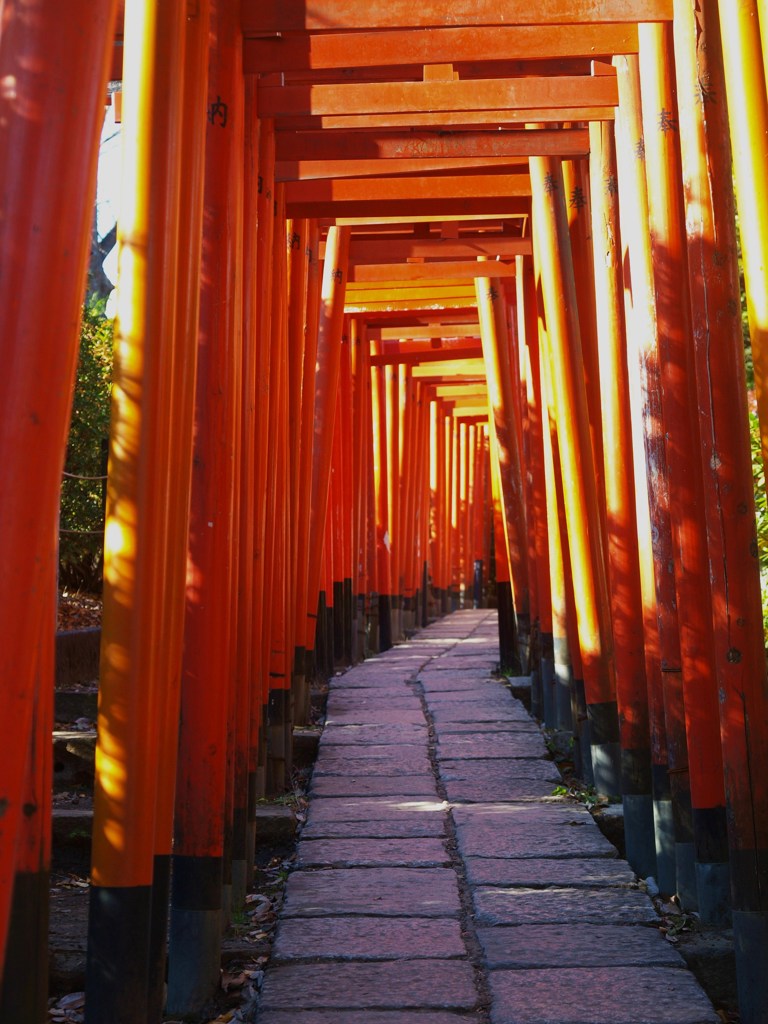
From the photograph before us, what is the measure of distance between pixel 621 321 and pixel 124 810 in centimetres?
341

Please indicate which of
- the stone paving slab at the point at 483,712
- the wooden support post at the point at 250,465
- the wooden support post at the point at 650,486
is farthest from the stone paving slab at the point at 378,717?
the wooden support post at the point at 650,486

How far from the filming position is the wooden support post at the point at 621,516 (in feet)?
16.6

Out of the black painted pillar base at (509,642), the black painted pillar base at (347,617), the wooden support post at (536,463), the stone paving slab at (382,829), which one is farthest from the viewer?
the black painted pillar base at (347,617)

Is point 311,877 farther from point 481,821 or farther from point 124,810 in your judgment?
point 124,810

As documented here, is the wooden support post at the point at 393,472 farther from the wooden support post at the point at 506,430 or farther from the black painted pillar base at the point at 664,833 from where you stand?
the black painted pillar base at the point at 664,833

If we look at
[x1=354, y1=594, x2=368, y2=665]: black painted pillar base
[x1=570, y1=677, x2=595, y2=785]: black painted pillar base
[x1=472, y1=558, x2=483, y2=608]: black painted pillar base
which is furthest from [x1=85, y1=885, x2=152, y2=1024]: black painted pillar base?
[x1=472, y1=558, x2=483, y2=608]: black painted pillar base

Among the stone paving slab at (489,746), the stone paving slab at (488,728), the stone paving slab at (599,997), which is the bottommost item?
the stone paving slab at (599,997)

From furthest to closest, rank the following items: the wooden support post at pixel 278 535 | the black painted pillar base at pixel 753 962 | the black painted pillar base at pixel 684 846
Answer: the wooden support post at pixel 278 535 < the black painted pillar base at pixel 684 846 < the black painted pillar base at pixel 753 962

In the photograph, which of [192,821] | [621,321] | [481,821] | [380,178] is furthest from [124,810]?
[380,178]

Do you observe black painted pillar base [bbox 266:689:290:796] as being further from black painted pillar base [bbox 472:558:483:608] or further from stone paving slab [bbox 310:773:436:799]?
black painted pillar base [bbox 472:558:483:608]

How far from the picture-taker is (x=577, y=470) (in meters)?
6.08

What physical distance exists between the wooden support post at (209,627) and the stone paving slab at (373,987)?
25 centimetres

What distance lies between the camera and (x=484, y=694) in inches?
343

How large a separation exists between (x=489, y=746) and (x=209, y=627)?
11.4 feet
